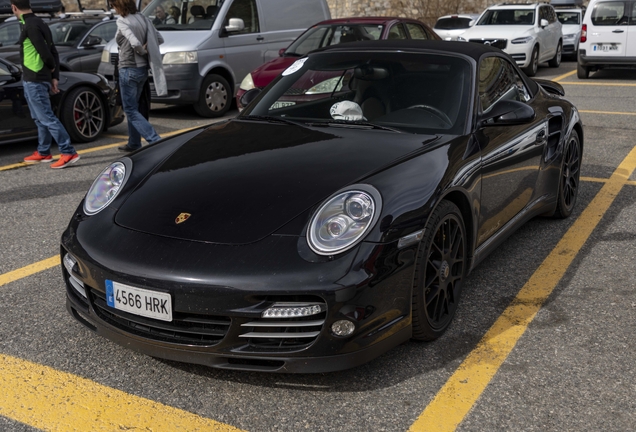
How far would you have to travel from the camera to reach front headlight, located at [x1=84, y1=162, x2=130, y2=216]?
11.4ft

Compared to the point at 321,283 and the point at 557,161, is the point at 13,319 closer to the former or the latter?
the point at 321,283

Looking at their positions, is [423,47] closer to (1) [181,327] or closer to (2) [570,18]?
(1) [181,327]

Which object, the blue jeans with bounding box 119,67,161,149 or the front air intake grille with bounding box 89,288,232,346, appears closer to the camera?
the front air intake grille with bounding box 89,288,232,346

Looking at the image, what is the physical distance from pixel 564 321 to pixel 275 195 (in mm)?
1593

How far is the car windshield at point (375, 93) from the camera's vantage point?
3.96m

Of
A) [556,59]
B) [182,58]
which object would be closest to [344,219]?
[182,58]

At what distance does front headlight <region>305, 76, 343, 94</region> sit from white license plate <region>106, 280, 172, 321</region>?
1.87 metres

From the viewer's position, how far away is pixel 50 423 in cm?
279

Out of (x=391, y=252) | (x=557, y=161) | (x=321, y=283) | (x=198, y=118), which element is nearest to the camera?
(x=321, y=283)

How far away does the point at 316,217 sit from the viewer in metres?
3.03

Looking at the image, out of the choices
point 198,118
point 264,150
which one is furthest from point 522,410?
point 198,118

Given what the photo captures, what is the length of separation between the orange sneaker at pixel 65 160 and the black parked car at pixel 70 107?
973mm

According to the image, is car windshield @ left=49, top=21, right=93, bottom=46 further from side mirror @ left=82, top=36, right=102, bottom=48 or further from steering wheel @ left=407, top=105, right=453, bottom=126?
steering wheel @ left=407, top=105, right=453, bottom=126

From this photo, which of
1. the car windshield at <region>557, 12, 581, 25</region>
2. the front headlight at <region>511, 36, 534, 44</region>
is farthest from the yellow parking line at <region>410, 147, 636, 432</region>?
the car windshield at <region>557, 12, 581, 25</region>
